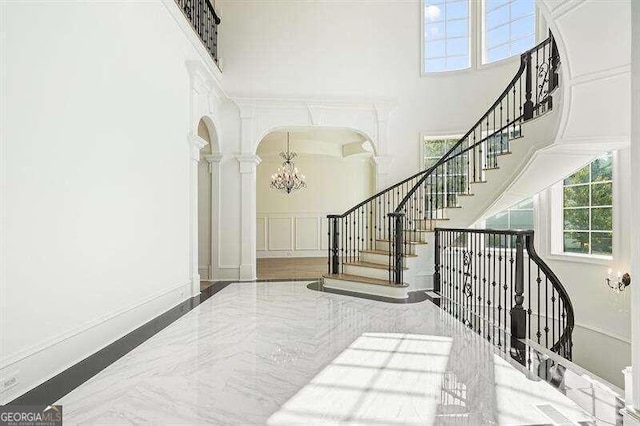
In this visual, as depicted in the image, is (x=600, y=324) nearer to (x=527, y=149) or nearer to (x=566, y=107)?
(x=527, y=149)

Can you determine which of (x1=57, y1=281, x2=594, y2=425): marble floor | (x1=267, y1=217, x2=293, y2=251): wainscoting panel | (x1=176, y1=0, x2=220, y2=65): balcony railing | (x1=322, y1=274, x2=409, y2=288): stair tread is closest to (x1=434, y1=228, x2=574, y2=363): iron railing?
(x1=57, y1=281, x2=594, y2=425): marble floor

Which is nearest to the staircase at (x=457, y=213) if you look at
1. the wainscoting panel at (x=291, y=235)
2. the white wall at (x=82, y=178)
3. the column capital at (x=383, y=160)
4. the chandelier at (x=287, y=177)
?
the column capital at (x=383, y=160)

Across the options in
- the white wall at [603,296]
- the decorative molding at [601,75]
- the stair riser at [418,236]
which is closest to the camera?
the decorative molding at [601,75]

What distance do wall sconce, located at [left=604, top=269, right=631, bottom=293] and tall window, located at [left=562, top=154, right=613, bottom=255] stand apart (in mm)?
434

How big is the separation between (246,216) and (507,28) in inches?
243

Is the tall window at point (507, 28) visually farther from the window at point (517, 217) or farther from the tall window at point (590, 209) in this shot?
the window at point (517, 217)

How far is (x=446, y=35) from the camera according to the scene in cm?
780

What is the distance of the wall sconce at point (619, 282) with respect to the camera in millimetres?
5328

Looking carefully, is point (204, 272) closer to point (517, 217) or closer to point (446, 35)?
point (517, 217)

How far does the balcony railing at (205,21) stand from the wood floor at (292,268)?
14.0 ft

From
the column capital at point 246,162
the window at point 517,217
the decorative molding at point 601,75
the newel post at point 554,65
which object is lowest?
the window at point 517,217

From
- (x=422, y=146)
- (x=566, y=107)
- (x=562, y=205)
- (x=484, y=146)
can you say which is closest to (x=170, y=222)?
(x=566, y=107)

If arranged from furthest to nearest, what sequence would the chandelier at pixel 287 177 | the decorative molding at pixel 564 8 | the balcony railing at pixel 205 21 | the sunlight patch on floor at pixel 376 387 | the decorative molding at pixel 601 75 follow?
the chandelier at pixel 287 177 < the balcony railing at pixel 205 21 < the decorative molding at pixel 601 75 < the decorative molding at pixel 564 8 < the sunlight patch on floor at pixel 376 387

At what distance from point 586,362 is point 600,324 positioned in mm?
642
